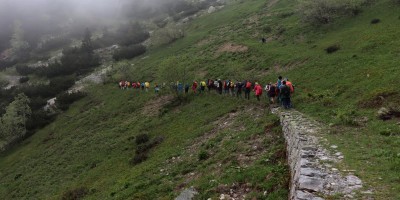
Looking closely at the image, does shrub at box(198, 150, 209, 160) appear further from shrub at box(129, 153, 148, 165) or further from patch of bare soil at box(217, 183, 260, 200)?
shrub at box(129, 153, 148, 165)

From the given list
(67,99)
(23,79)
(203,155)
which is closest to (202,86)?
(203,155)

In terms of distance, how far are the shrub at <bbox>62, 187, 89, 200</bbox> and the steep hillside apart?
13 cm

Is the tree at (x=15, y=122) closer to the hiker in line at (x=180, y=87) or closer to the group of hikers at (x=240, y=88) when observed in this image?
the group of hikers at (x=240, y=88)

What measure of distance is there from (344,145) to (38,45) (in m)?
124

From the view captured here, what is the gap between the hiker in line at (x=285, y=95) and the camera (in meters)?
27.0

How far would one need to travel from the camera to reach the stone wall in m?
10.8

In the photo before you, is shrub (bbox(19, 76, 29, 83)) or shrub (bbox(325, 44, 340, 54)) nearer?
shrub (bbox(325, 44, 340, 54))

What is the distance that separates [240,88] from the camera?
38375mm

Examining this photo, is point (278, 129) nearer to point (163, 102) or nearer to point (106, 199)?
point (106, 199)

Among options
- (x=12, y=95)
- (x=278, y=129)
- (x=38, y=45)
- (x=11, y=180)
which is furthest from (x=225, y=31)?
(x=38, y=45)

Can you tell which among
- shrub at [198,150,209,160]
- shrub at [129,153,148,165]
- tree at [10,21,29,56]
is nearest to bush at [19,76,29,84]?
tree at [10,21,29,56]

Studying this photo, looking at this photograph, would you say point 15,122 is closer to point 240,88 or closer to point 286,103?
point 240,88

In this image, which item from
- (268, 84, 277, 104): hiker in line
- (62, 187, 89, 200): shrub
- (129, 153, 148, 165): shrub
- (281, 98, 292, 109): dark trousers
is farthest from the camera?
(268, 84, 277, 104): hiker in line

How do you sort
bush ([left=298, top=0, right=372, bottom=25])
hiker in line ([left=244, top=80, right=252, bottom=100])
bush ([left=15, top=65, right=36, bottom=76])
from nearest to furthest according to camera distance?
hiker in line ([left=244, top=80, right=252, bottom=100]), bush ([left=298, top=0, right=372, bottom=25]), bush ([left=15, top=65, right=36, bottom=76])
